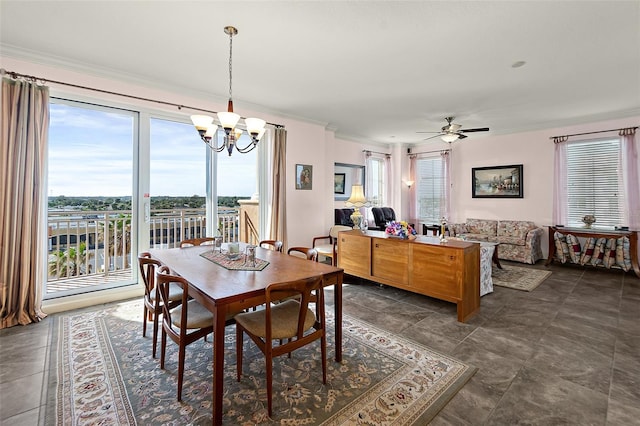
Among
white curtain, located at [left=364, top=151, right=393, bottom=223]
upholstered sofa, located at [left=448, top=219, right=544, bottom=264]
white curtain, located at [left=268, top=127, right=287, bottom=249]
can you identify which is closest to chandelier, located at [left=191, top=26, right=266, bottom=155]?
white curtain, located at [left=268, top=127, right=287, bottom=249]

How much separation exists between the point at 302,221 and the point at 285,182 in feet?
2.80

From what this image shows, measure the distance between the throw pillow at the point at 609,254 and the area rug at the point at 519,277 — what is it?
930mm

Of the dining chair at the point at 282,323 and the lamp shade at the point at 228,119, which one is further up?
the lamp shade at the point at 228,119

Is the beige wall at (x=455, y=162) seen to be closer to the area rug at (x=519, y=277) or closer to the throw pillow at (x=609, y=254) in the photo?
the throw pillow at (x=609, y=254)

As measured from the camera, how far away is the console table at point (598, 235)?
4.62 meters

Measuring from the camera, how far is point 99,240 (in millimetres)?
4078

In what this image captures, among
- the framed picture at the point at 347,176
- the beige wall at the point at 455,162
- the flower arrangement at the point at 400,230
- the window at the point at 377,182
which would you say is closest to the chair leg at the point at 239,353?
the flower arrangement at the point at 400,230

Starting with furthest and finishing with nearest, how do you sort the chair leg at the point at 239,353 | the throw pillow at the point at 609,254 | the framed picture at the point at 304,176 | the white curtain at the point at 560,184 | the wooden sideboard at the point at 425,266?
1. the white curtain at the point at 560,184
2. the framed picture at the point at 304,176
3. the throw pillow at the point at 609,254
4. the wooden sideboard at the point at 425,266
5. the chair leg at the point at 239,353

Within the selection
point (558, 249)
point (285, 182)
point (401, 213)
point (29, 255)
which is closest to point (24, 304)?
point (29, 255)

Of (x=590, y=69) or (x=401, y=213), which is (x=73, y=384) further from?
(x=401, y=213)

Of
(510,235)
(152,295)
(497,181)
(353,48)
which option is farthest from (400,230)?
(497,181)

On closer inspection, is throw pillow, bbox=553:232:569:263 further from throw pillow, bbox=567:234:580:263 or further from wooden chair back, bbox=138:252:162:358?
wooden chair back, bbox=138:252:162:358

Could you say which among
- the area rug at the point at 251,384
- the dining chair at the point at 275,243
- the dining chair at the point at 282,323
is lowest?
the area rug at the point at 251,384

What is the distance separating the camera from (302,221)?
5.36 m
